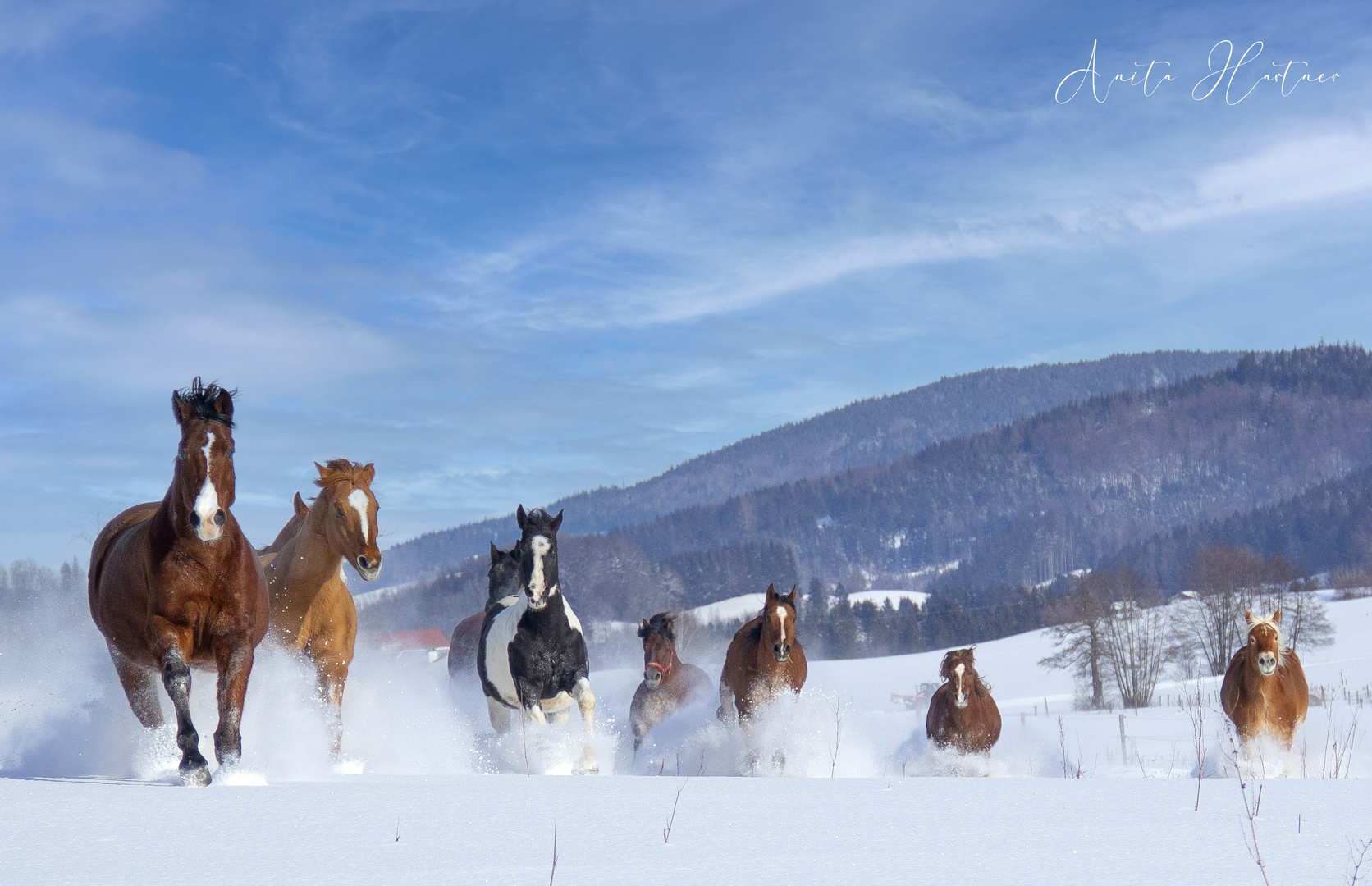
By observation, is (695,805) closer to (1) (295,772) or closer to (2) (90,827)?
(2) (90,827)

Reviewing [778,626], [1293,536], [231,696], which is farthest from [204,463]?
[1293,536]

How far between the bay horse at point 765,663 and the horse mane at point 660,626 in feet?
9.66

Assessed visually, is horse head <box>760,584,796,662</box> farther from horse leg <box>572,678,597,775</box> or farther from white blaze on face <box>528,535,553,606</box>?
white blaze on face <box>528,535,553,606</box>

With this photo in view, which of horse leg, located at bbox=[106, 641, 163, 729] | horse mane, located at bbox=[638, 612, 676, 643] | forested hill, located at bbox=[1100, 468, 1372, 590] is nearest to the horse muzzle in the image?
horse leg, located at bbox=[106, 641, 163, 729]

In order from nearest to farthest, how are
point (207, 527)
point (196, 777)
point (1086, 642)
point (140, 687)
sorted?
point (196, 777), point (207, 527), point (140, 687), point (1086, 642)

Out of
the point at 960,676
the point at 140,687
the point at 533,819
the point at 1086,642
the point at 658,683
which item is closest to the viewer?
the point at 533,819

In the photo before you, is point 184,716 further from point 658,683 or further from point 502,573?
point 658,683

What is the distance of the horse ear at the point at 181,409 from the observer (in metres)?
6.62

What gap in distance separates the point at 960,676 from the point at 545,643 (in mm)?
6537

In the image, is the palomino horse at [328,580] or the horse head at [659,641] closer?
the palomino horse at [328,580]

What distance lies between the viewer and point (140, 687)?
7.40 metres

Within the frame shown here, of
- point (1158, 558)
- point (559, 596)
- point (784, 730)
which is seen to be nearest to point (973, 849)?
point (559, 596)

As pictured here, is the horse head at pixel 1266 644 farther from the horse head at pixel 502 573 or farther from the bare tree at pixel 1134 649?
the bare tree at pixel 1134 649

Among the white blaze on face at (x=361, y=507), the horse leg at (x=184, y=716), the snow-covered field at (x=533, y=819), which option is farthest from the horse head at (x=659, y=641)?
the horse leg at (x=184, y=716)
